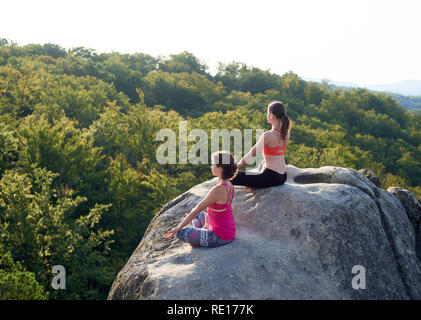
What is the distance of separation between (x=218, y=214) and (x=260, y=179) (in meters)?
1.76

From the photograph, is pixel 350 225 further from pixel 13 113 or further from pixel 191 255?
pixel 13 113

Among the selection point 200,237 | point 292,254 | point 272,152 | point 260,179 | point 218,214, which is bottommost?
point 292,254

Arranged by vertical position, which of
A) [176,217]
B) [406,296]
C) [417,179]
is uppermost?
[176,217]

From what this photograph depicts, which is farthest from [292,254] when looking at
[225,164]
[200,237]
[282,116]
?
[282,116]

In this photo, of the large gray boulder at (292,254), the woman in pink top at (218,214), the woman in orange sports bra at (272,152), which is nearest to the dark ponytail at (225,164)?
the woman in pink top at (218,214)

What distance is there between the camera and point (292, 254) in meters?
5.90

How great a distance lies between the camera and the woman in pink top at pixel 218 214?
5602 millimetres

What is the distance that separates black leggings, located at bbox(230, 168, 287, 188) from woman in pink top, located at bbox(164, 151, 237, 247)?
1444 millimetres

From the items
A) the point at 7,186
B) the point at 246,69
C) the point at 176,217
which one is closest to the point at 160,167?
the point at 7,186

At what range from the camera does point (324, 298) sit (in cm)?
534

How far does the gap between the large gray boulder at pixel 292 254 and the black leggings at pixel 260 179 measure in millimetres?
177

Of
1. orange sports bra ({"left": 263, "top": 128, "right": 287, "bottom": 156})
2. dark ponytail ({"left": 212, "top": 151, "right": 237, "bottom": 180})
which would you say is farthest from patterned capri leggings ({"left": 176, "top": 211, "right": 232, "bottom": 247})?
orange sports bra ({"left": 263, "top": 128, "right": 287, "bottom": 156})

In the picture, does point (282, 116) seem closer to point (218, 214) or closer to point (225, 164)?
point (225, 164)
